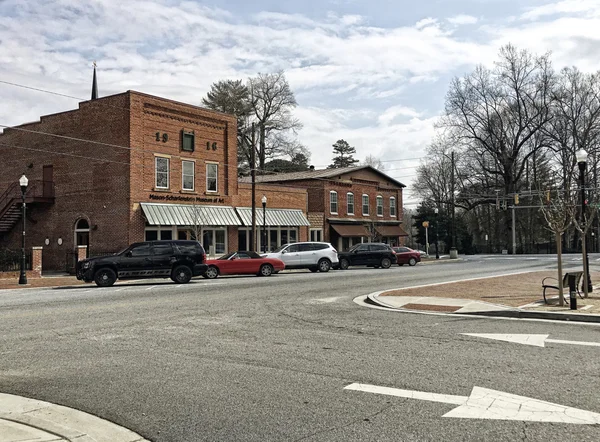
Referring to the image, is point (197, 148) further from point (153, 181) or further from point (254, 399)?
point (254, 399)

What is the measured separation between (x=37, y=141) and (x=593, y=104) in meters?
57.5

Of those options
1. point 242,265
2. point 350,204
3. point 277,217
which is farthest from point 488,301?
point 350,204

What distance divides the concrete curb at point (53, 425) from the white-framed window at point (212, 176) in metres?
31.6

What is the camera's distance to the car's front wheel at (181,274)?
23703 millimetres

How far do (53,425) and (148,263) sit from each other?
721 inches

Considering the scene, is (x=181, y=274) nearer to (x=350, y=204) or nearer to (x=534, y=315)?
(x=534, y=315)

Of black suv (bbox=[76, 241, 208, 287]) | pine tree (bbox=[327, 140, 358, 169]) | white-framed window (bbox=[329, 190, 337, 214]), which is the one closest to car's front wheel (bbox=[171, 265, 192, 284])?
black suv (bbox=[76, 241, 208, 287])

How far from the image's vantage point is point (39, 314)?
13.0 meters

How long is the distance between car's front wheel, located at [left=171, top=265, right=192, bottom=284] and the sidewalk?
9593 mm

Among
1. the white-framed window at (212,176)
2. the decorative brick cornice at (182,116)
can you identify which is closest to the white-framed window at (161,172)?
the decorative brick cornice at (182,116)

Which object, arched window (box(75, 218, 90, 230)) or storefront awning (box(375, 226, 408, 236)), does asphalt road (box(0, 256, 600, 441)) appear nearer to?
arched window (box(75, 218, 90, 230))

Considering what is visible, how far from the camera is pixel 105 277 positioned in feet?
73.5

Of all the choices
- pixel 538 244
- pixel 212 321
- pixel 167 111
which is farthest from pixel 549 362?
pixel 538 244

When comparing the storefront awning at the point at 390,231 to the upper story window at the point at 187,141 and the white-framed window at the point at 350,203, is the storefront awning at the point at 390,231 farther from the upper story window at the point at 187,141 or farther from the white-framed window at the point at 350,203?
the upper story window at the point at 187,141
